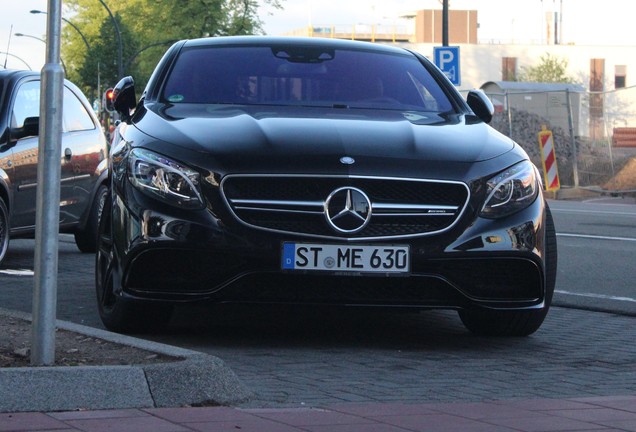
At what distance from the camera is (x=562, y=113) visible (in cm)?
3841

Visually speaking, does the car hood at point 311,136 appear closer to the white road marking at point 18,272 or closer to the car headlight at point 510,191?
the car headlight at point 510,191

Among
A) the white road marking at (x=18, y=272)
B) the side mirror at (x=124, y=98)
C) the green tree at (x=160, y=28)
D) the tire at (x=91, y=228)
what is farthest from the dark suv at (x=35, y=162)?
the green tree at (x=160, y=28)

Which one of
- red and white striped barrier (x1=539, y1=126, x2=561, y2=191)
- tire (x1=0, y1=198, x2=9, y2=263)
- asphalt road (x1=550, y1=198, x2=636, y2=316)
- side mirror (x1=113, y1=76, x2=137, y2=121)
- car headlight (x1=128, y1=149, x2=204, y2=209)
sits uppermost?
side mirror (x1=113, y1=76, x2=137, y2=121)

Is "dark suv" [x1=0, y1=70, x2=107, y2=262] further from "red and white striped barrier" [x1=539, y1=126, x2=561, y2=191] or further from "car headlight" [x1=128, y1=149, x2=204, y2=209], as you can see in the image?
"red and white striped barrier" [x1=539, y1=126, x2=561, y2=191]

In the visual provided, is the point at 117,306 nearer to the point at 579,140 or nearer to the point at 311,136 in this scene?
the point at 311,136

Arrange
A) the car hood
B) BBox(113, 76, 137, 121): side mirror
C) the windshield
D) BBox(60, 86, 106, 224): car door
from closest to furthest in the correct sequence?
the car hood, the windshield, BBox(113, 76, 137, 121): side mirror, BBox(60, 86, 106, 224): car door

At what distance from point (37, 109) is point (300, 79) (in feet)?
15.4

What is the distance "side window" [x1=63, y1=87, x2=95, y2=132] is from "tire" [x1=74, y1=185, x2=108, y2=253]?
1.94 ft

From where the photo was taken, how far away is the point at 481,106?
7.62m

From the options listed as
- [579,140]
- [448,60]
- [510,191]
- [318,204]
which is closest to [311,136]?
[318,204]

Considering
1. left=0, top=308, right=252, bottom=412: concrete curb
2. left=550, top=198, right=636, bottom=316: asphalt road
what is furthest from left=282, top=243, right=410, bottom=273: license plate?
left=550, top=198, right=636, bottom=316: asphalt road

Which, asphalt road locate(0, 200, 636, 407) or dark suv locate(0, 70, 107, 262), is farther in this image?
dark suv locate(0, 70, 107, 262)

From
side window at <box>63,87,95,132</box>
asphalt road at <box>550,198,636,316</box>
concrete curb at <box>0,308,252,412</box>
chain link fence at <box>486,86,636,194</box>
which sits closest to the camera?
concrete curb at <box>0,308,252,412</box>

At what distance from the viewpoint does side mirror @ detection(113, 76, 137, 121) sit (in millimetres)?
7520
